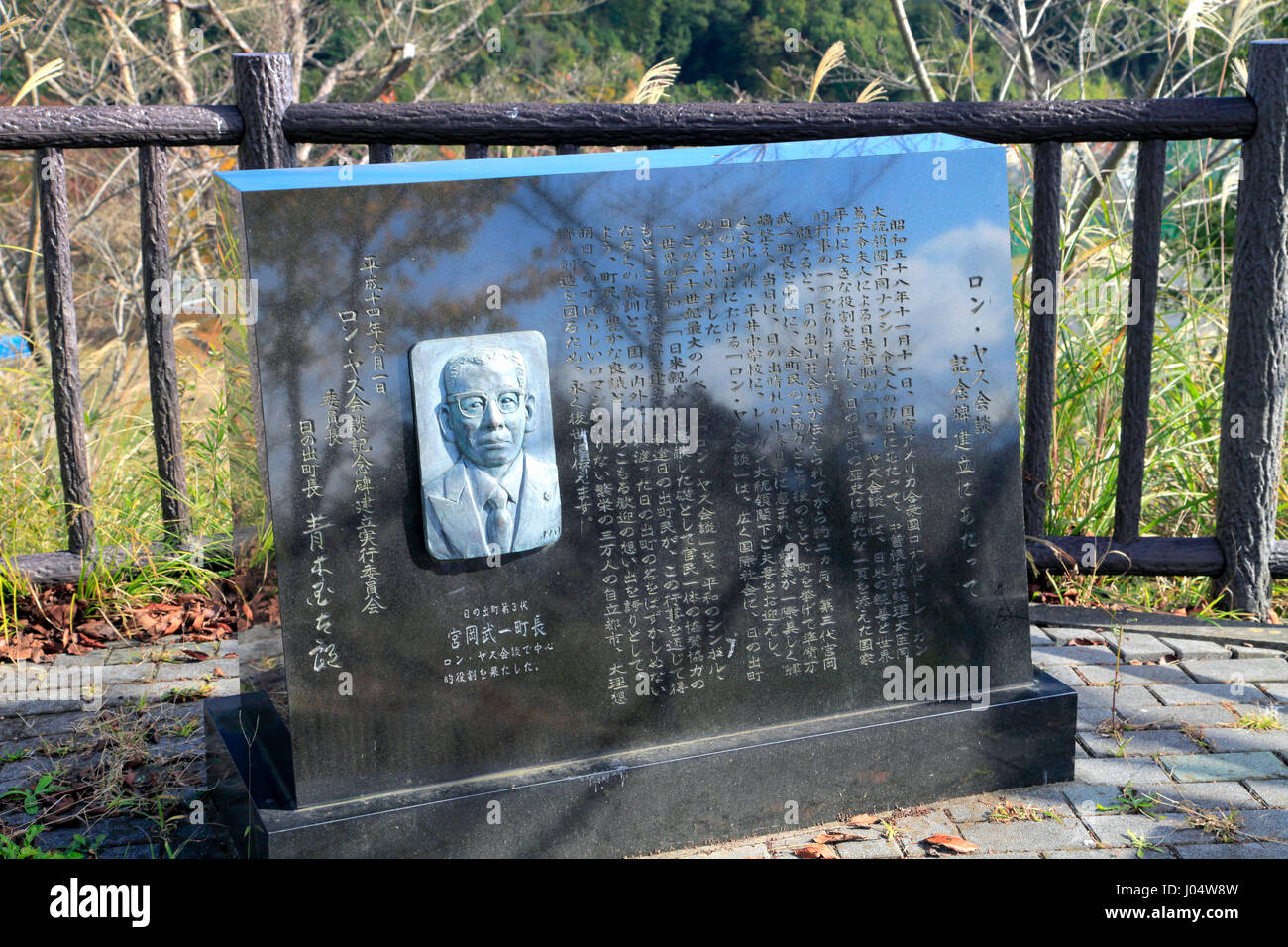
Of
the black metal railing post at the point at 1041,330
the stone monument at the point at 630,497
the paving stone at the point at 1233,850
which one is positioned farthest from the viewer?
the black metal railing post at the point at 1041,330

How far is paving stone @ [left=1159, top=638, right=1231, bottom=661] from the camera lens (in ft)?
11.2

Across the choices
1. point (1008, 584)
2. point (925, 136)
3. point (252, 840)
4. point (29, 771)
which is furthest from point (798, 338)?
point (29, 771)

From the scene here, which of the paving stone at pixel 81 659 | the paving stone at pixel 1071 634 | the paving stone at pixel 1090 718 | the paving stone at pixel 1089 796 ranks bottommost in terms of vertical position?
the paving stone at pixel 1089 796

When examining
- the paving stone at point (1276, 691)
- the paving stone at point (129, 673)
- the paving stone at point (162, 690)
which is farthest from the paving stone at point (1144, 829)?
the paving stone at point (129, 673)

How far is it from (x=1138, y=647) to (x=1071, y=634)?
21 centimetres

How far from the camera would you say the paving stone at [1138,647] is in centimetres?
343

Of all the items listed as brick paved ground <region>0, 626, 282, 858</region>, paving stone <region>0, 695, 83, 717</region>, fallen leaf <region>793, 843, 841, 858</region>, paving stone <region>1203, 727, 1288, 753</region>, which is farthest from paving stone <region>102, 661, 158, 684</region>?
paving stone <region>1203, 727, 1288, 753</region>

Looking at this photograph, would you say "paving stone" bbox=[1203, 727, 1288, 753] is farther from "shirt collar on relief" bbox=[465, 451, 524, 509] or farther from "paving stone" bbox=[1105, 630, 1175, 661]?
"shirt collar on relief" bbox=[465, 451, 524, 509]

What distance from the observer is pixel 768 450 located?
101 inches

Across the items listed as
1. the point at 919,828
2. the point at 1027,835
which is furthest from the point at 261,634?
the point at 1027,835

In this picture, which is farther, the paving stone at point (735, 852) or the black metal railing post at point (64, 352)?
the black metal railing post at point (64, 352)

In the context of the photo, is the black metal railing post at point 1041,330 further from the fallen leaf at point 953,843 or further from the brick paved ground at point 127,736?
the brick paved ground at point 127,736

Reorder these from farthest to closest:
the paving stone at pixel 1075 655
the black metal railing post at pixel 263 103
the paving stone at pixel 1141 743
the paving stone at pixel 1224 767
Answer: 1. the paving stone at pixel 1075 655
2. the black metal railing post at pixel 263 103
3. the paving stone at pixel 1141 743
4. the paving stone at pixel 1224 767

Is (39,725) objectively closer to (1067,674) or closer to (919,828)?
(919,828)
